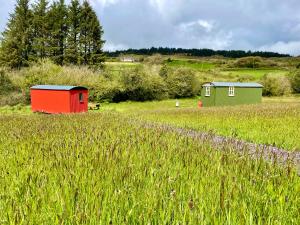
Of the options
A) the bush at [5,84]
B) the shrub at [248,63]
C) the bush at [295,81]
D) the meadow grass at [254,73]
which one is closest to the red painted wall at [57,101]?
the bush at [5,84]

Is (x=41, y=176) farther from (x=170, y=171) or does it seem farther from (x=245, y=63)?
(x=245, y=63)

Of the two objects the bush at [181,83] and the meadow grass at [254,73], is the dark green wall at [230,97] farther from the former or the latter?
the meadow grass at [254,73]

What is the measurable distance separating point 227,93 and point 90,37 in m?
33.0

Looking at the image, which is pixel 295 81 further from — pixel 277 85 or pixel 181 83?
pixel 181 83

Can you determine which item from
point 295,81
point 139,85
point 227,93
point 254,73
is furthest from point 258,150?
point 254,73

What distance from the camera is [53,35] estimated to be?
65.1 metres

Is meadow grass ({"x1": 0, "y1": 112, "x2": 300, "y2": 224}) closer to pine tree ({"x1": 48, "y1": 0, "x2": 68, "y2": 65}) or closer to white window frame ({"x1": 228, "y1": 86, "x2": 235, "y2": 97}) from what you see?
white window frame ({"x1": 228, "y1": 86, "x2": 235, "y2": 97})

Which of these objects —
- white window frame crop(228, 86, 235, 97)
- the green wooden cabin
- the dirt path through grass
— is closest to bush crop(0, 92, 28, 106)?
the green wooden cabin

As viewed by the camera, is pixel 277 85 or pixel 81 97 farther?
pixel 277 85

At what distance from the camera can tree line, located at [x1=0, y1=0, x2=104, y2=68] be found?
62.7 m

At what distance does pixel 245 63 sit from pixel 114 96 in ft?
171

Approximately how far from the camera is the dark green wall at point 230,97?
4122 cm

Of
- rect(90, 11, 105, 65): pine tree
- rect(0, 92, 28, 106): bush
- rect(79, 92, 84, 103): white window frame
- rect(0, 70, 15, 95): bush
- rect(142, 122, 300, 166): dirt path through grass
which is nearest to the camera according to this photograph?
rect(142, 122, 300, 166): dirt path through grass

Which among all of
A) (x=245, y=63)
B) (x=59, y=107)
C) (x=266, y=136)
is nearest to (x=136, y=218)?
(x=266, y=136)
